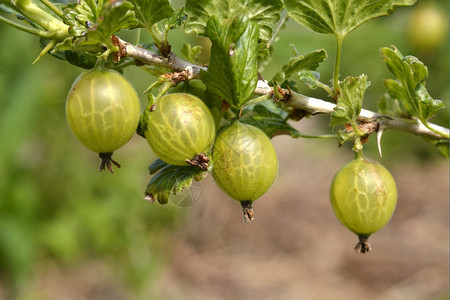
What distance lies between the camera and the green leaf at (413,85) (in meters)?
0.90

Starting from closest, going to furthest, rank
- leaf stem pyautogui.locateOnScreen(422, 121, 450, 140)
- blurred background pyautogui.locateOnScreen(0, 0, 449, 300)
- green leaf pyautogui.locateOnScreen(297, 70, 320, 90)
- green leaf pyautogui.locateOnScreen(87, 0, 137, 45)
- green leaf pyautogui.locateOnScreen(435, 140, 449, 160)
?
green leaf pyautogui.locateOnScreen(87, 0, 137, 45), green leaf pyautogui.locateOnScreen(297, 70, 320, 90), leaf stem pyautogui.locateOnScreen(422, 121, 450, 140), green leaf pyautogui.locateOnScreen(435, 140, 449, 160), blurred background pyautogui.locateOnScreen(0, 0, 449, 300)

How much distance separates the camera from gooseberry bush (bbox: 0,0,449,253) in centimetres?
73

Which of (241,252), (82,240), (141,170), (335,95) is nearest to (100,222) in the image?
(82,240)

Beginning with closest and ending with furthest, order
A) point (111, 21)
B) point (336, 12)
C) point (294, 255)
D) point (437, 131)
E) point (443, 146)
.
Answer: point (111, 21)
point (336, 12)
point (437, 131)
point (443, 146)
point (294, 255)

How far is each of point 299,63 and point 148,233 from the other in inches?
142

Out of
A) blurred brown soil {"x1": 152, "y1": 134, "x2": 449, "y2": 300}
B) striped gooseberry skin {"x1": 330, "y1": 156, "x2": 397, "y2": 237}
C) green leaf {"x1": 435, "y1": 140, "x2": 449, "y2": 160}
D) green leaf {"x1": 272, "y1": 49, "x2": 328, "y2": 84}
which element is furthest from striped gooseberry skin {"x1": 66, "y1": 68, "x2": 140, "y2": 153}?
blurred brown soil {"x1": 152, "y1": 134, "x2": 449, "y2": 300}

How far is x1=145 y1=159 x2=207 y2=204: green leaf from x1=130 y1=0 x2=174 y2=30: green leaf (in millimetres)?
234

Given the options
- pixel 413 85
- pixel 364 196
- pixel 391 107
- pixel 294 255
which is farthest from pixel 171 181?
pixel 294 255

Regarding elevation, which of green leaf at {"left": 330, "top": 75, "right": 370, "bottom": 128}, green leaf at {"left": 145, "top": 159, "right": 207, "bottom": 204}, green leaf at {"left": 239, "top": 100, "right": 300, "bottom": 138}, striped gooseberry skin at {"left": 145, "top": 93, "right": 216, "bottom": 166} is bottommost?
green leaf at {"left": 145, "top": 159, "right": 207, "bottom": 204}

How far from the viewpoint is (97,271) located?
4070mm

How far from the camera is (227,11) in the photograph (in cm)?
78

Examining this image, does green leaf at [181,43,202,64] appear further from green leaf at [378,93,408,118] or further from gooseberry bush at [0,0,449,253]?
green leaf at [378,93,408,118]

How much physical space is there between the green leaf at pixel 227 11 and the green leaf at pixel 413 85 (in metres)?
0.24

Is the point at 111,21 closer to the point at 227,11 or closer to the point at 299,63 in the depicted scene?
the point at 227,11
